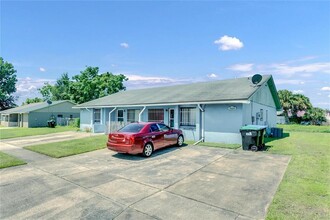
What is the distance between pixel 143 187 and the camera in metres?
5.89

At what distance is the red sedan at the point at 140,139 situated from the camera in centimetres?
914

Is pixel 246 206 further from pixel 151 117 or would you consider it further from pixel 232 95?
pixel 151 117

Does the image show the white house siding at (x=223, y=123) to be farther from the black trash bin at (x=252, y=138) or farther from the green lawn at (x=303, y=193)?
Answer: the green lawn at (x=303, y=193)

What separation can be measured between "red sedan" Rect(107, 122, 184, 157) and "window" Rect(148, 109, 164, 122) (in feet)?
17.1

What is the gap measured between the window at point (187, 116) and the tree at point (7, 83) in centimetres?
6395

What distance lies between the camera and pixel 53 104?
36.8m

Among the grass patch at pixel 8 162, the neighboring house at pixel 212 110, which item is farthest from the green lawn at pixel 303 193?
the grass patch at pixel 8 162

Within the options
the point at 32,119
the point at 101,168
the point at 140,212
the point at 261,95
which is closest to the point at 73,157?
the point at 101,168

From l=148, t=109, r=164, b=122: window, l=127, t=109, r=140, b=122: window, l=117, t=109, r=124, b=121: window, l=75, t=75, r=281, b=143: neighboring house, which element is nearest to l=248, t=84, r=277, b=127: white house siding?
l=75, t=75, r=281, b=143: neighboring house

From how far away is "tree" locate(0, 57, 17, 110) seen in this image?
59875 mm

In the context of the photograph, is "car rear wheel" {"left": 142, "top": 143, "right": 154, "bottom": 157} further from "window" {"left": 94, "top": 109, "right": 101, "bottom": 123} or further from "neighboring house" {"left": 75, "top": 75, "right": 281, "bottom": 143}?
"window" {"left": 94, "top": 109, "right": 101, "bottom": 123}

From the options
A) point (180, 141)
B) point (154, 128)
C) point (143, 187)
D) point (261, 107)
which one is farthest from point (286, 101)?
point (143, 187)

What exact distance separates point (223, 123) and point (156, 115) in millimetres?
5767

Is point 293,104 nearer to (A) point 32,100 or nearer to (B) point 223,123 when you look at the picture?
(B) point 223,123
